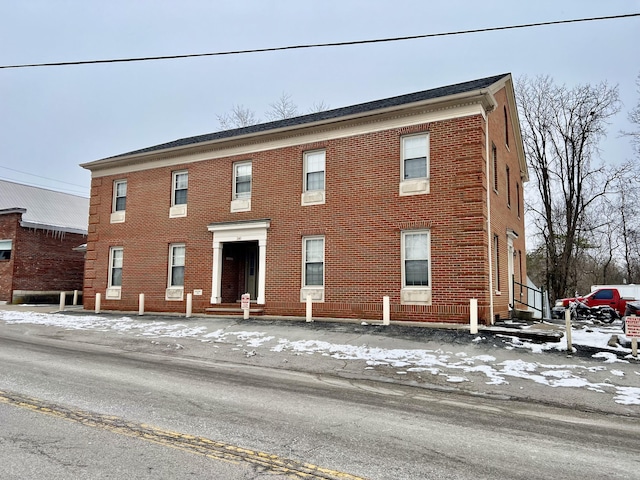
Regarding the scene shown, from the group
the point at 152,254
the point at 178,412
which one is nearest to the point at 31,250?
the point at 152,254

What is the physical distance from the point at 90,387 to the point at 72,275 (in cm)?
2518

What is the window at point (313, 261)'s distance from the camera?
16.2m

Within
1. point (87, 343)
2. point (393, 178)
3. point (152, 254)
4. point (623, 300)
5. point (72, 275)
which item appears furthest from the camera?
point (72, 275)

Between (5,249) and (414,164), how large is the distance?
24366mm

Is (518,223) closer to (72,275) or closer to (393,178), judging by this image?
(393,178)

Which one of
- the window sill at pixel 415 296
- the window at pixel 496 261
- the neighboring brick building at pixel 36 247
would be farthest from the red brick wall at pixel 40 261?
the window at pixel 496 261

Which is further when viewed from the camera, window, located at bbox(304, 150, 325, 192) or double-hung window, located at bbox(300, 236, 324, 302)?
window, located at bbox(304, 150, 325, 192)

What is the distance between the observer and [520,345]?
11.2 meters

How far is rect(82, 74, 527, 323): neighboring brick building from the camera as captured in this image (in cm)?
A: 1410

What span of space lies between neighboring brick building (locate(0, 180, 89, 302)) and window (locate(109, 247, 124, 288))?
9320 millimetres

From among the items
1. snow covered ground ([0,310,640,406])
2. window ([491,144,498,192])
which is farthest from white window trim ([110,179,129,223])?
window ([491,144,498,192])

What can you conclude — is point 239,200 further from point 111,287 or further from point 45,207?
→ point 45,207

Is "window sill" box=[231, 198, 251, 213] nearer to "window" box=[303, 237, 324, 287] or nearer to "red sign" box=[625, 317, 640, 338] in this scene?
"window" box=[303, 237, 324, 287]

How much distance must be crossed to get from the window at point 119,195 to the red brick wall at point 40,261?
9602 mm
